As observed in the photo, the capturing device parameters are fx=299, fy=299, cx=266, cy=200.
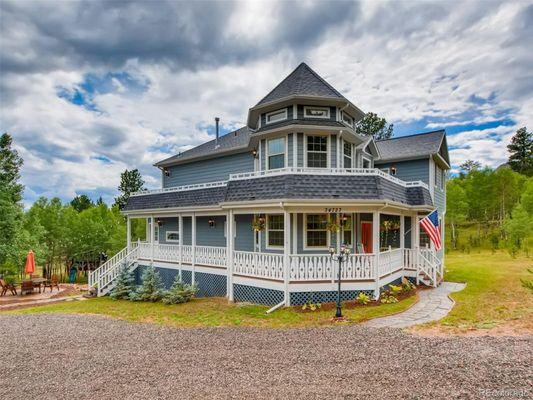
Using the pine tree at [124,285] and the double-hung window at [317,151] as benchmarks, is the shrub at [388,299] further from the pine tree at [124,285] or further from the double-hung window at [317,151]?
the pine tree at [124,285]

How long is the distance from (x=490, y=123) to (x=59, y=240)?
58310 millimetres

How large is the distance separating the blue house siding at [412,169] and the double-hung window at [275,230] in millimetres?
8230

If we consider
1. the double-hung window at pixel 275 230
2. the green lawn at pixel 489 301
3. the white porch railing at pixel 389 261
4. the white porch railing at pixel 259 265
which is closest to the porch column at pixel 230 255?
the white porch railing at pixel 259 265

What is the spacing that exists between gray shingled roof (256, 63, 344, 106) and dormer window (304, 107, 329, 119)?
2.10 ft

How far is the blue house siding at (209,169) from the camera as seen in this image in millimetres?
17202

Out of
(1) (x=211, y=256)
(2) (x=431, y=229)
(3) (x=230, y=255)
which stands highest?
(2) (x=431, y=229)

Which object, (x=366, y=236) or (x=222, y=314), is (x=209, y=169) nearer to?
(x=366, y=236)

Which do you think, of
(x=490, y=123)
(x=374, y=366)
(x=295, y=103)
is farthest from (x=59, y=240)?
(x=490, y=123)

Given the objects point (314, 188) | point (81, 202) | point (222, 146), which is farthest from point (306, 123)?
point (81, 202)

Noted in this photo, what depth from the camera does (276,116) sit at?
1438 cm

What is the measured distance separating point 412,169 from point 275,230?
30.3 ft

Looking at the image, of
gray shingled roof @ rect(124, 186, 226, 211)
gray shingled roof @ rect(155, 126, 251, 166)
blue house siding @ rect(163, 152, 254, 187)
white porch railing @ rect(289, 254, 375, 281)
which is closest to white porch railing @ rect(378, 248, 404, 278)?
white porch railing @ rect(289, 254, 375, 281)

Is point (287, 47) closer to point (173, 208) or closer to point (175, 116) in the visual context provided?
point (173, 208)

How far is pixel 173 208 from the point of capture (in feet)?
51.6
